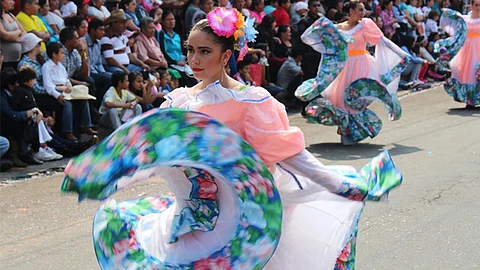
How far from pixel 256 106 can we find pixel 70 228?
2917 millimetres

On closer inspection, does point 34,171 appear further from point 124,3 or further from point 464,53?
point 464,53

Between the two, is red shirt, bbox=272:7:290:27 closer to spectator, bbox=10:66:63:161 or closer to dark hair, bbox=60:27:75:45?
dark hair, bbox=60:27:75:45

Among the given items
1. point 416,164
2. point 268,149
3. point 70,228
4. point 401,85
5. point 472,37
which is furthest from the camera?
point 401,85

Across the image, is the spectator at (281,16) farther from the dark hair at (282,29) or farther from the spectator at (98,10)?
the spectator at (98,10)

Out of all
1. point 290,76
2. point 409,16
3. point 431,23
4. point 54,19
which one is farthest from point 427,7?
point 54,19

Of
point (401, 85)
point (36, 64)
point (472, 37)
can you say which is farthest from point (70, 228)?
point (401, 85)

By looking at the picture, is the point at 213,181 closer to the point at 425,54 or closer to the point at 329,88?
the point at 329,88

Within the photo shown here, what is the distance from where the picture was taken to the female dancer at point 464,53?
12555 millimetres

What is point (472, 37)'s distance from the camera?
12734 millimetres

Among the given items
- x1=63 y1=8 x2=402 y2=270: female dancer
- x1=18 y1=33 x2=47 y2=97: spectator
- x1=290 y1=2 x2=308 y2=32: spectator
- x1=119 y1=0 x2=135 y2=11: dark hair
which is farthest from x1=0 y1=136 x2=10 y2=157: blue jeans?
x1=290 y1=2 x2=308 y2=32: spectator

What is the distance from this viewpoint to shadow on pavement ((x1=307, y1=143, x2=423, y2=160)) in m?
8.87

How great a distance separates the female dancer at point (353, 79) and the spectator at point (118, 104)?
6.66 feet

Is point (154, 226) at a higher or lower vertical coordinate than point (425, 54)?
higher

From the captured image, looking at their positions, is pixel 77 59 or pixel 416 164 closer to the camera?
pixel 416 164
